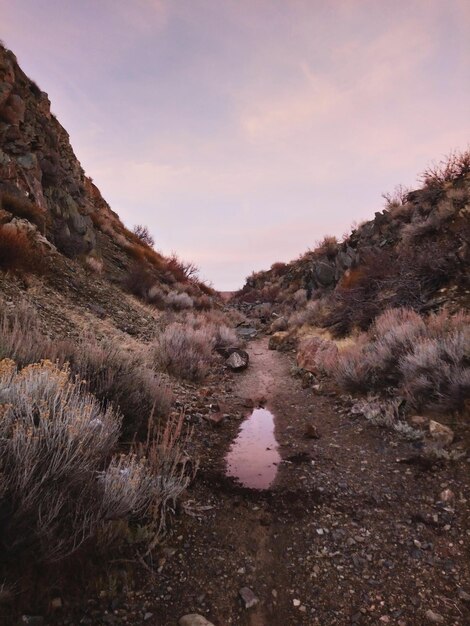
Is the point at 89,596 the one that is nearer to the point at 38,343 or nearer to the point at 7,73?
the point at 38,343

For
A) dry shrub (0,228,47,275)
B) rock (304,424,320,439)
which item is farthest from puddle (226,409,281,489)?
dry shrub (0,228,47,275)

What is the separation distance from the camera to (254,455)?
4.31 meters

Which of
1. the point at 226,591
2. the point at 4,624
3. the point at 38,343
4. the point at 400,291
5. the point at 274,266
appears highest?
the point at 274,266

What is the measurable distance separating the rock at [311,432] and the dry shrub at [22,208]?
914cm

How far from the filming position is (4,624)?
164 cm

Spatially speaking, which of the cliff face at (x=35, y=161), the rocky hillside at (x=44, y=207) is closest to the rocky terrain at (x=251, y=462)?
the rocky hillside at (x=44, y=207)

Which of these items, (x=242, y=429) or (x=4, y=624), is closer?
(x=4, y=624)

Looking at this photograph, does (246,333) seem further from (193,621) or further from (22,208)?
(193,621)

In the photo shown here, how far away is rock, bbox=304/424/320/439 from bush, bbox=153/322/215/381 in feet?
9.12

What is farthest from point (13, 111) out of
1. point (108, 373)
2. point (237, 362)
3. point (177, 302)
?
point (108, 373)

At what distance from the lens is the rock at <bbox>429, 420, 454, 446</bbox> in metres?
3.88

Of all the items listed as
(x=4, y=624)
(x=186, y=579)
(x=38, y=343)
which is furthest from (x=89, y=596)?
(x=38, y=343)

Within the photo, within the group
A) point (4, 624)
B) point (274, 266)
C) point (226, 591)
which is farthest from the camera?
point (274, 266)

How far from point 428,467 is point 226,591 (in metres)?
2.48
